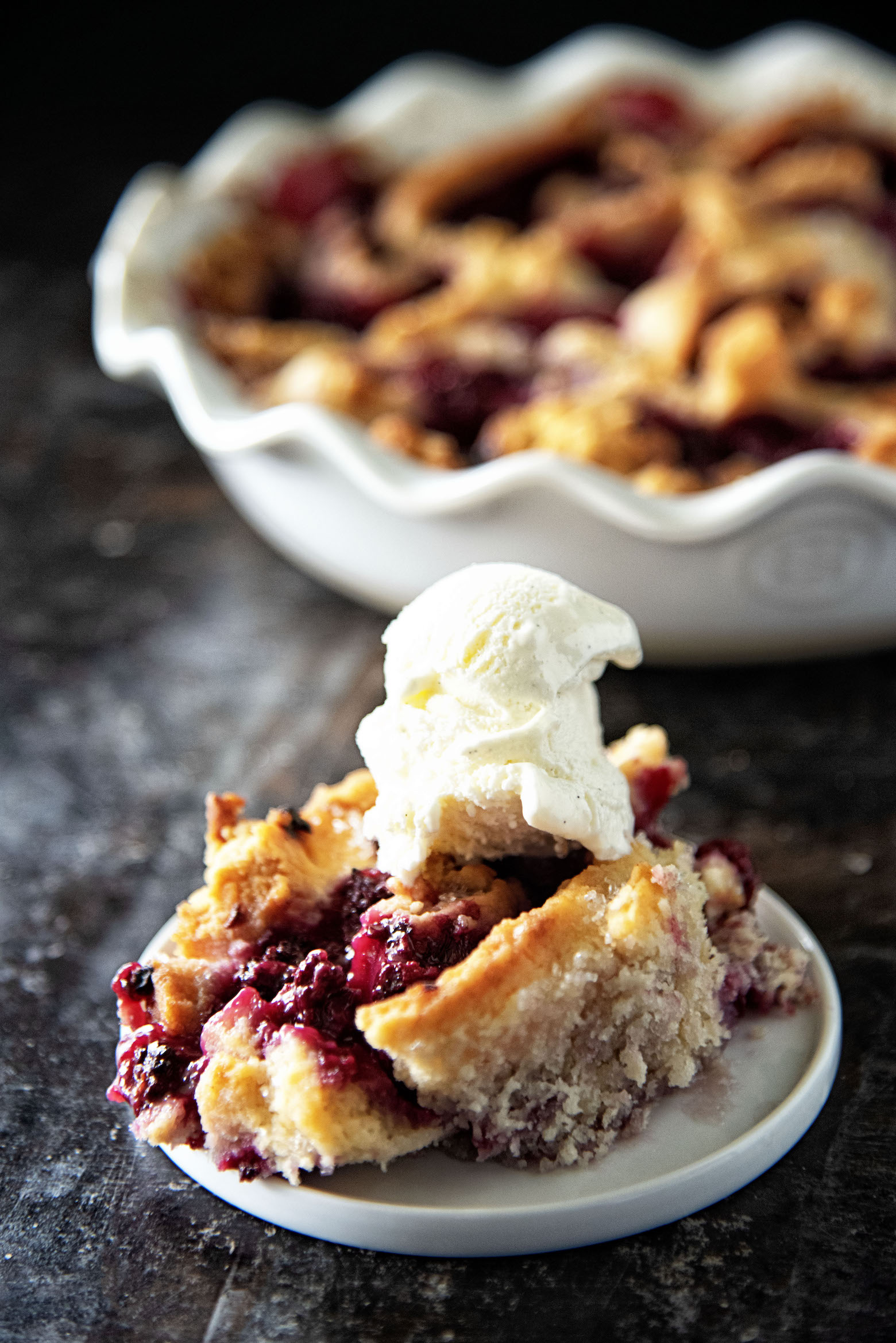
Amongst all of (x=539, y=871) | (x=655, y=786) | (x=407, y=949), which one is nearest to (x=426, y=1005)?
(x=407, y=949)

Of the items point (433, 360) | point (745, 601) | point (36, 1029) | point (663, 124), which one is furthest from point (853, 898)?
point (663, 124)

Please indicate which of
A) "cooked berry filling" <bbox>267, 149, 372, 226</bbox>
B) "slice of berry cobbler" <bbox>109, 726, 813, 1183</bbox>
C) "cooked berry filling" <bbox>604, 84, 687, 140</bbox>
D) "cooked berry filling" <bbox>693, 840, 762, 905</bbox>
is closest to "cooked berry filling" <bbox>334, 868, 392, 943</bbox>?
"slice of berry cobbler" <bbox>109, 726, 813, 1183</bbox>

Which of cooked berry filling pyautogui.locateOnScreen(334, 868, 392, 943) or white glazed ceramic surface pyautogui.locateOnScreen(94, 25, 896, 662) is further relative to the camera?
white glazed ceramic surface pyautogui.locateOnScreen(94, 25, 896, 662)

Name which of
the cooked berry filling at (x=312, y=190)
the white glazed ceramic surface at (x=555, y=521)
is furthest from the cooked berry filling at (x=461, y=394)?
the cooked berry filling at (x=312, y=190)

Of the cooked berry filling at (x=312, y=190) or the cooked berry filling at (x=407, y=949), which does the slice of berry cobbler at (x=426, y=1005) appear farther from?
the cooked berry filling at (x=312, y=190)

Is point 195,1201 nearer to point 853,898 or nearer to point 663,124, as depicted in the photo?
point 853,898

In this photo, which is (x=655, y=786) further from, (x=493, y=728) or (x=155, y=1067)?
(x=155, y=1067)

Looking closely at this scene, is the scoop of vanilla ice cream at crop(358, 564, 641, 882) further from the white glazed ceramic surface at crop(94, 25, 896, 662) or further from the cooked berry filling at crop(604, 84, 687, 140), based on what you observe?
the cooked berry filling at crop(604, 84, 687, 140)

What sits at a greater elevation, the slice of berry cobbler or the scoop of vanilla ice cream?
the scoop of vanilla ice cream
